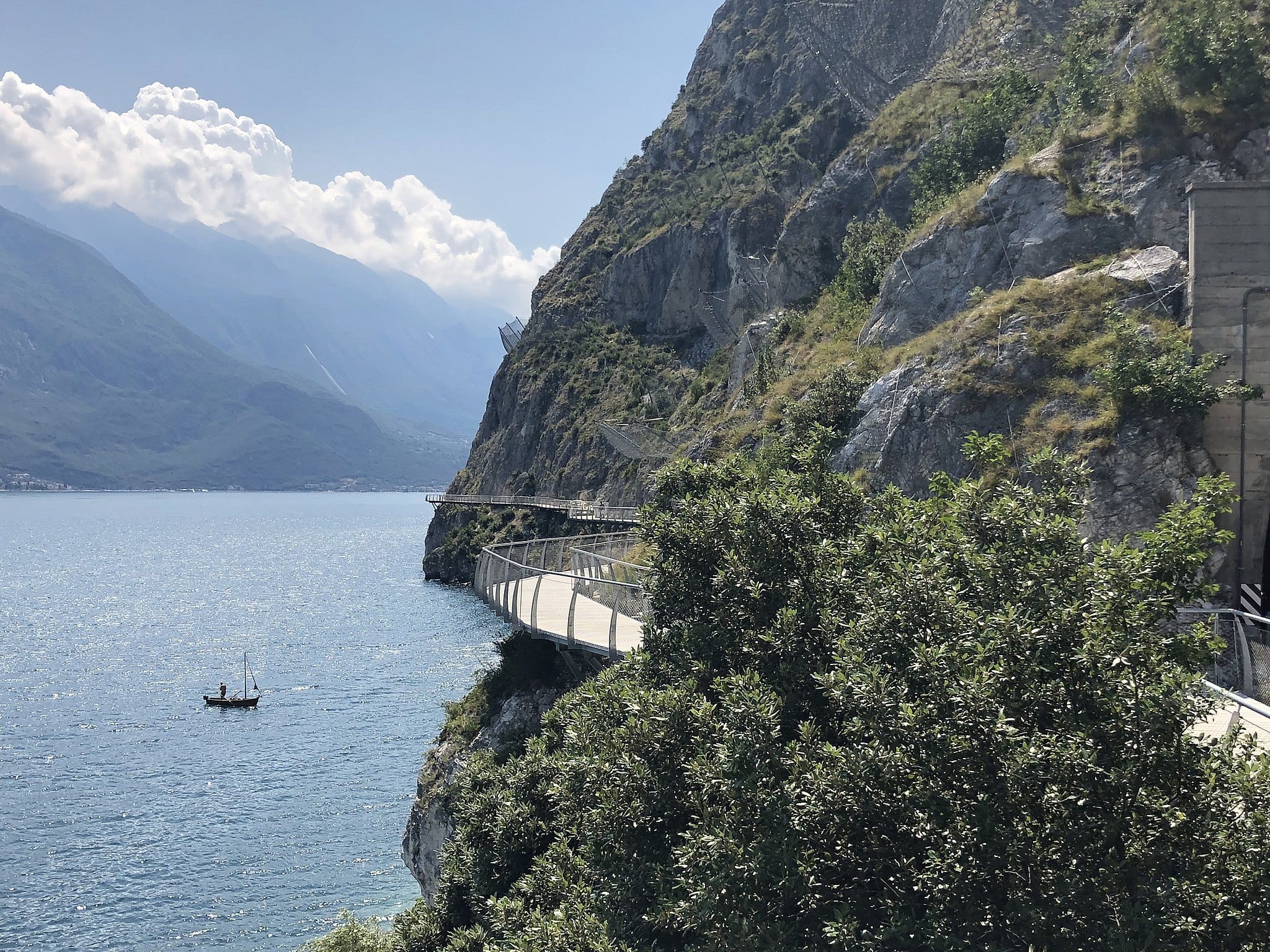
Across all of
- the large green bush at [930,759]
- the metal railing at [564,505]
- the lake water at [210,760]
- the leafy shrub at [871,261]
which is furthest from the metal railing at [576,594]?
the leafy shrub at [871,261]

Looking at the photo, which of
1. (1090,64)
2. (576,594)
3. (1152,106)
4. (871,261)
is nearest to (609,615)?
(576,594)

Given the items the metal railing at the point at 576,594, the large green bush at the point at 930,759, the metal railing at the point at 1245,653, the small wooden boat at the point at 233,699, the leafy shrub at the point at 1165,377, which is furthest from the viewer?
the small wooden boat at the point at 233,699

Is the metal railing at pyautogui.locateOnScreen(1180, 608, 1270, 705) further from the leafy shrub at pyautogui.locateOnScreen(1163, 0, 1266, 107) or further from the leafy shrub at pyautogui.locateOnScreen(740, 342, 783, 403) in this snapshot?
the leafy shrub at pyautogui.locateOnScreen(740, 342, 783, 403)

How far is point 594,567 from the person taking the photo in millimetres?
23906

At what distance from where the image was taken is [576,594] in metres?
22.3

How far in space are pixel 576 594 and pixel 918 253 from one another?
82.4 feet

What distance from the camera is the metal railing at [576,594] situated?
18938 millimetres

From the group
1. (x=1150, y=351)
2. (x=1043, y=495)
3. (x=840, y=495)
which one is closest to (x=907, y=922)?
(x=1043, y=495)

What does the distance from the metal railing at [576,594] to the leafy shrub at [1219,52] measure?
26880 millimetres

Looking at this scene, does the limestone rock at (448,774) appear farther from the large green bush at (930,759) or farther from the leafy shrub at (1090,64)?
the leafy shrub at (1090,64)

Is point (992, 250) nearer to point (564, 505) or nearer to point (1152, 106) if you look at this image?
point (1152, 106)

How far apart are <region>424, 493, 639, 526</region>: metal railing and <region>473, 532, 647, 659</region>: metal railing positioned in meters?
26.3

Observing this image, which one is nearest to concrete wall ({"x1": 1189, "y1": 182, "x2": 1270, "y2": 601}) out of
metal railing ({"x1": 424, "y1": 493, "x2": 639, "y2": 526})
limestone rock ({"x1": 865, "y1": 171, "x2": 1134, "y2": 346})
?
limestone rock ({"x1": 865, "y1": 171, "x2": 1134, "y2": 346})

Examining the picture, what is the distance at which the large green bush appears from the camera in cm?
764
